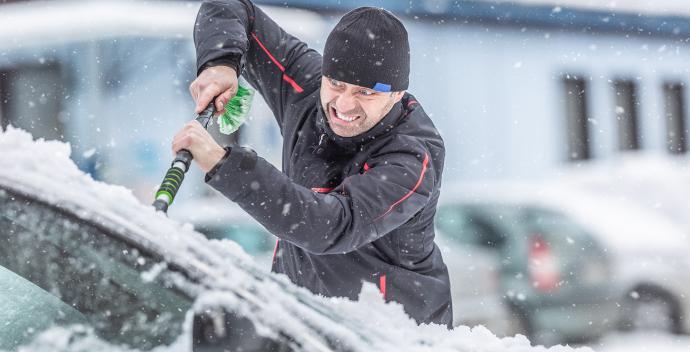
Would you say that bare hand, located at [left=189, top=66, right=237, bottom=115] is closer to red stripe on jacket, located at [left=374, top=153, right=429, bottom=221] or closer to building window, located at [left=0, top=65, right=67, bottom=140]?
red stripe on jacket, located at [left=374, top=153, right=429, bottom=221]

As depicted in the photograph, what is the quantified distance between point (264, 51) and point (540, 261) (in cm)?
430

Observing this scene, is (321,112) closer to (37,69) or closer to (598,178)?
(37,69)

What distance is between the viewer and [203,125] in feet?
6.79

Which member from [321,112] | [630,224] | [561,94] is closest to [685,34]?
[561,94]

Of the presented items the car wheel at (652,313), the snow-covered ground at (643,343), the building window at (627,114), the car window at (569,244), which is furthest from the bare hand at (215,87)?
the building window at (627,114)

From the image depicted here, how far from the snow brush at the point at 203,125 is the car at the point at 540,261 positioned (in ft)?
13.1

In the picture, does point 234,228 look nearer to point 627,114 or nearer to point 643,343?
point 643,343

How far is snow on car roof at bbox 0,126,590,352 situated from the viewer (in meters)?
1.51

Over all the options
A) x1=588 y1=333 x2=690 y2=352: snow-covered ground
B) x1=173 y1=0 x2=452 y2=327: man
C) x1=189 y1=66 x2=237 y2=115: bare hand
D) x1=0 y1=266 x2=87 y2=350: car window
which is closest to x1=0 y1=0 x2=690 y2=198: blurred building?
x1=588 y1=333 x2=690 y2=352: snow-covered ground

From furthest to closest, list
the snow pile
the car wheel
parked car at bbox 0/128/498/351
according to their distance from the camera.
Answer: the snow pile < the car wheel < parked car at bbox 0/128/498/351

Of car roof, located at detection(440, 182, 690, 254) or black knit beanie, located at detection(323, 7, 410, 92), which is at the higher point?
black knit beanie, located at detection(323, 7, 410, 92)

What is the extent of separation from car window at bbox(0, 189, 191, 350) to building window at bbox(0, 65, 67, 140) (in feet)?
23.2

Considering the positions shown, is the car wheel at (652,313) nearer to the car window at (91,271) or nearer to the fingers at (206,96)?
the fingers at (206,96)

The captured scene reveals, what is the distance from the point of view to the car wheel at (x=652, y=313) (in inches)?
271
